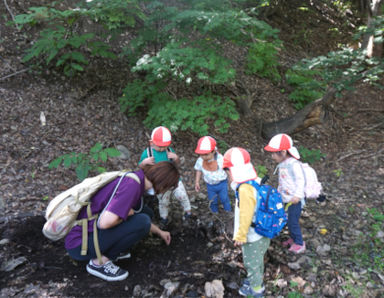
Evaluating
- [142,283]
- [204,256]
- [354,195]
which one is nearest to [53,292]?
[142,283]

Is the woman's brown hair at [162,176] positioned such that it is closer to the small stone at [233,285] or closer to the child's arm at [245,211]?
the child's arm at [245,211]

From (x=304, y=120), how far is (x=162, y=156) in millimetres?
4359

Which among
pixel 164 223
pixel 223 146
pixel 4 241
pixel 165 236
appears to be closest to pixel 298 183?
pixel 165 236

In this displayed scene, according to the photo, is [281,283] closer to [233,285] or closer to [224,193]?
[233,285]

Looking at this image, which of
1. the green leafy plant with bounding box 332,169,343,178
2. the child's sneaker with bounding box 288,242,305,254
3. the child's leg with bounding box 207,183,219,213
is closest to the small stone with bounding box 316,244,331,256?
the child's sneaker with bounding box 288,242,305,254

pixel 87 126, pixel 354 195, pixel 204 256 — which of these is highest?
pixel 87 126

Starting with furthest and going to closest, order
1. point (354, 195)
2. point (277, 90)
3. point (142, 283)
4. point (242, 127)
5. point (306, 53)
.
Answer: point (306, 53) → point (277, 90) → point (242, 127) → point (354, 195) → point (142, 283)

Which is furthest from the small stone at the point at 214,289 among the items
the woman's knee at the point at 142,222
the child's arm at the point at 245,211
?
the woman's knee at the point at 142,222

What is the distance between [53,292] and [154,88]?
3.90 meters

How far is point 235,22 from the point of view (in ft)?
13.8

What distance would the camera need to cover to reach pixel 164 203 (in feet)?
12.0

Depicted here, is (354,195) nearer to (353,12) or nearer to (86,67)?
(86,67)

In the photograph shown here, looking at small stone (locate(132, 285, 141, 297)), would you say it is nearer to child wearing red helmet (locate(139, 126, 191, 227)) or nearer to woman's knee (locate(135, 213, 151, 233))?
woman's knee (locate(135, 213, 151, 233))

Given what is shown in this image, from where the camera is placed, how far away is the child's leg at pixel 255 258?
2543 millimetres
